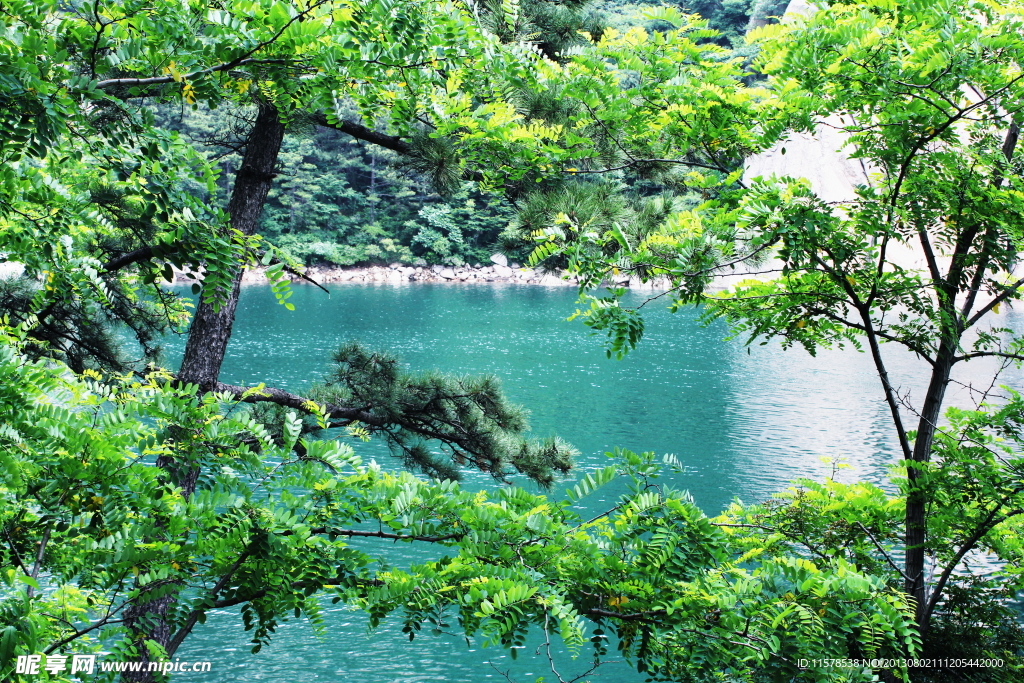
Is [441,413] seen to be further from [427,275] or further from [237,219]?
[427,275]

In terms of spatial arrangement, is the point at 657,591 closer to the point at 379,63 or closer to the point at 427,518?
the point at 427,518

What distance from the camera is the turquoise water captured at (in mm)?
6980

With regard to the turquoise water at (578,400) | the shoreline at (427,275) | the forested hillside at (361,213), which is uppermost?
the forested hillside at (361,213)

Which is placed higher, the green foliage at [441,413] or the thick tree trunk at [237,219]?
the thick tree trunk at [237,219]

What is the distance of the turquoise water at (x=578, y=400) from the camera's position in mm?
6980

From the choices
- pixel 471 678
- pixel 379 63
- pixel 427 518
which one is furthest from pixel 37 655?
pixel 471 678

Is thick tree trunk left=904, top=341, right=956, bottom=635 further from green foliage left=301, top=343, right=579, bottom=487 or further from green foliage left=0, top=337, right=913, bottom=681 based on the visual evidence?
green foliage left=301, top=343, right=579, bottom=487

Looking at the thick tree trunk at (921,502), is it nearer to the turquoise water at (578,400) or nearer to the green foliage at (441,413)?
the green foliage at (441,413)

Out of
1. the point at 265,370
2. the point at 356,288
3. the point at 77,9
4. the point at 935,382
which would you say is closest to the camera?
the point at 77,9

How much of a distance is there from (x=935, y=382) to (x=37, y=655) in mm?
3959

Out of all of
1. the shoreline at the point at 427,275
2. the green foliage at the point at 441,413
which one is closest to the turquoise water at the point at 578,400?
the green foliage at the point at 441,413

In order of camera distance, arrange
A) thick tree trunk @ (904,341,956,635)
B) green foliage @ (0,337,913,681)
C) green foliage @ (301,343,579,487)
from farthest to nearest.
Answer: green foliage @ (301,343,579,487), thick tree trunk @ (904,341,956,635), green foliage @ (0,337,913,681)

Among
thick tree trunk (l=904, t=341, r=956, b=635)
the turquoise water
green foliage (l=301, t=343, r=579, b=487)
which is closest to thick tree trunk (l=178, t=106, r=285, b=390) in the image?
green foliage (l=301, t=343, r=579, b=487)

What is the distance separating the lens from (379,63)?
2.46 metres
